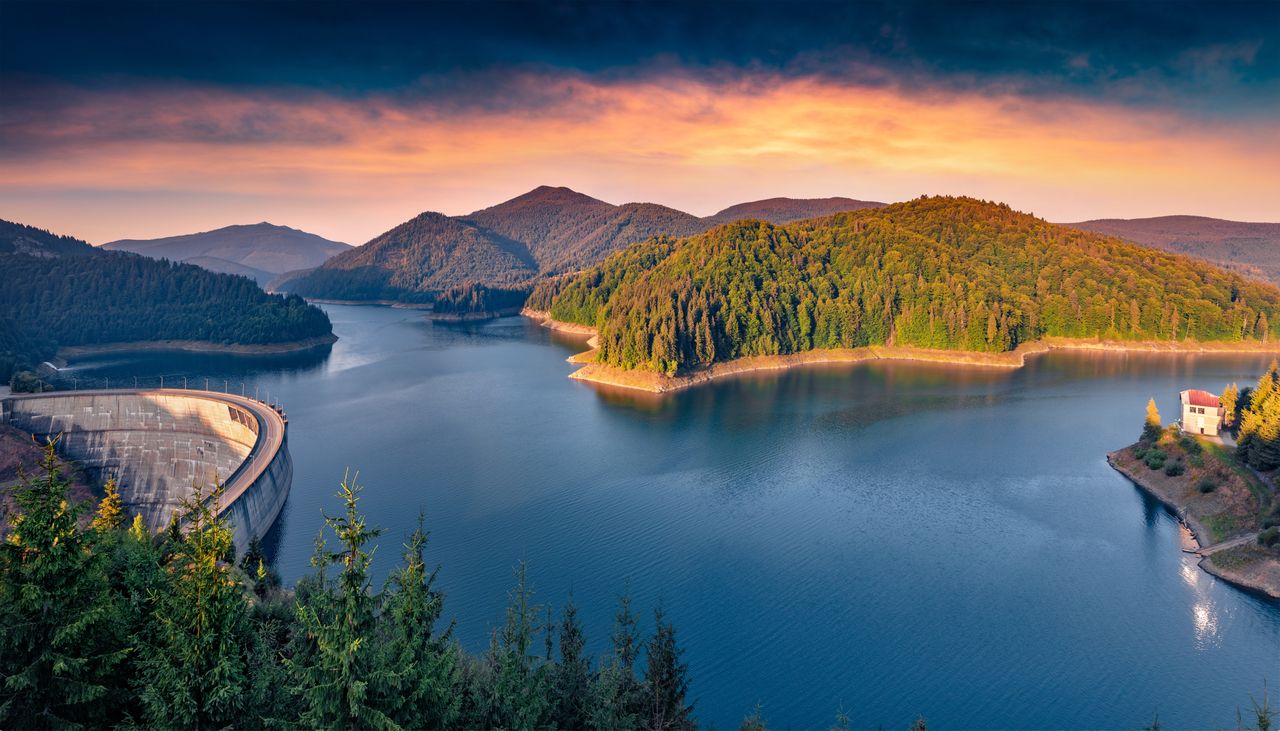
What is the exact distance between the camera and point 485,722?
17812 millimetres

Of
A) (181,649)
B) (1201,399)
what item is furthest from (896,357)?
(181,649)

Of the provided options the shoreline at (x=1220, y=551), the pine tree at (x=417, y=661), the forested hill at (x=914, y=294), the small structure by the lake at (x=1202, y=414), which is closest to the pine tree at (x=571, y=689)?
the pine tree at (x=417, y=661)

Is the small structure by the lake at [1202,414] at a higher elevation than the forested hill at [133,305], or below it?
below

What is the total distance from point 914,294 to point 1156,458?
3334 inches

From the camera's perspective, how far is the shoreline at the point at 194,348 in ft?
468

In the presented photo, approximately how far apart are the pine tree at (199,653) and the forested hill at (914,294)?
92.4 meters

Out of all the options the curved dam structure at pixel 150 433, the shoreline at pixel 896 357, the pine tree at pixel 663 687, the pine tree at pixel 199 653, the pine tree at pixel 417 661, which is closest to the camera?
the pine tree at pixel 199 653

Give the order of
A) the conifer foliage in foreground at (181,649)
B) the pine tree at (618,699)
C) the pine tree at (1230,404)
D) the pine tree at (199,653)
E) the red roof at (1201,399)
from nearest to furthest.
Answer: the conifer foliage in foreground at (181,649), the pine tree at (199,653), the pine tree at (618,699), the red roof at (1201,399), the pine tree at (1230,404)

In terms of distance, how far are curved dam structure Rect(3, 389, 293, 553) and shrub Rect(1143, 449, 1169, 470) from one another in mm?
71603

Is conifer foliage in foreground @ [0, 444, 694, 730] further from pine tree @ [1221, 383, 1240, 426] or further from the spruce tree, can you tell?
pine tree @ [1221, 383, 1240, 426]

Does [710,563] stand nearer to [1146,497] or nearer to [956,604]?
[956,604]

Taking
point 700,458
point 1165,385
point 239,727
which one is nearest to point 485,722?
point 239,727

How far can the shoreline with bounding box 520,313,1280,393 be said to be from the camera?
109875 mm

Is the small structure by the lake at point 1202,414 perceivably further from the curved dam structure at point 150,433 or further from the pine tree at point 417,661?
the curved dam structure at point 150,433
